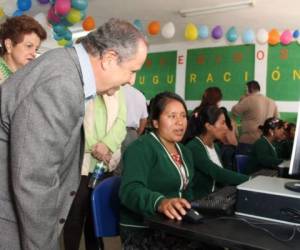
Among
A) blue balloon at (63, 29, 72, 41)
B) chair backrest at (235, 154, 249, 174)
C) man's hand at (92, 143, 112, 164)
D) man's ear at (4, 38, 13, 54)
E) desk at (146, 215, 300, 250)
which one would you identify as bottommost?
chair backrest at (235, 154, 249, 174)

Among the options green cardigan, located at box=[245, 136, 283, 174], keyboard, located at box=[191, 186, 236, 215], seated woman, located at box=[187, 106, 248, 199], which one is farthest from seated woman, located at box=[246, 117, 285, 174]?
keyboard, located at box=[191, 186, 236, 215]

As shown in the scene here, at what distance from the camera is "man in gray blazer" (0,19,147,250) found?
911 millimetres

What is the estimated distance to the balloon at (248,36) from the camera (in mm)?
5566

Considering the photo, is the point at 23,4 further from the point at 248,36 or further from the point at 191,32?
the point at 248,36

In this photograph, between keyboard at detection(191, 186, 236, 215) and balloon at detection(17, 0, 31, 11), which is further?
balloon at detection(17, 0, 31, 11)

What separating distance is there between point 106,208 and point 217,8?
3942 millimetres

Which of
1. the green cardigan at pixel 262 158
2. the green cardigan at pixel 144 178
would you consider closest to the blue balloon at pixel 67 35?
the green cardigan at pixel 262 158

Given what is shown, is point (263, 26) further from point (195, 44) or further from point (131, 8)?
point (131, 8)

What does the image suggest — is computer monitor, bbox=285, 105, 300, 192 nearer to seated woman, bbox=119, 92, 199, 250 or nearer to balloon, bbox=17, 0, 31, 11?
seated woman, bbox=119, 92, 199, 250

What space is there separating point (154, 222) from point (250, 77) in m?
5.33

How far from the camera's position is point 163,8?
5.02 meters

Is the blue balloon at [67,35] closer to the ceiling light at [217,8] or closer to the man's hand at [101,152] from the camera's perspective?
the ceiling light at [217,8]

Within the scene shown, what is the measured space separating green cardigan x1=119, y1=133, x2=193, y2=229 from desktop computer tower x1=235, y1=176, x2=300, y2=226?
0.28m

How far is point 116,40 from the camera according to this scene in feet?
3.33
